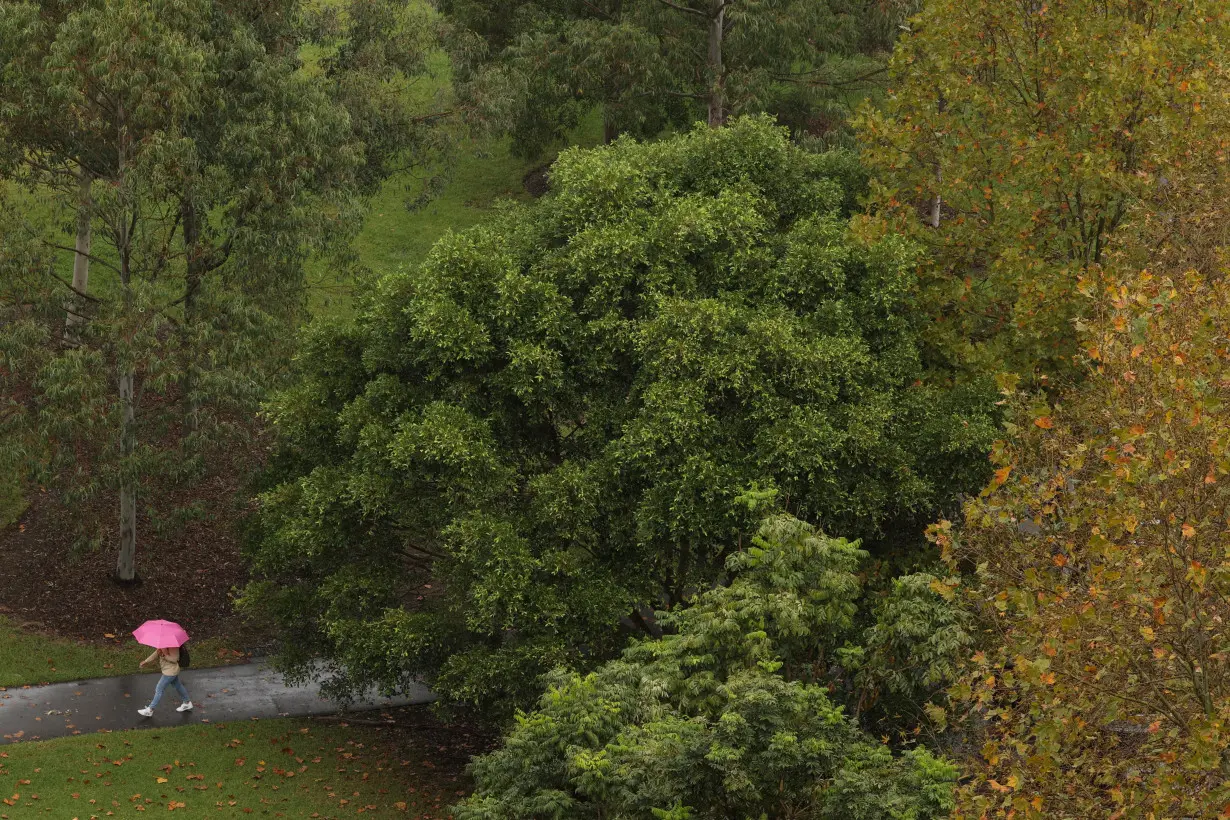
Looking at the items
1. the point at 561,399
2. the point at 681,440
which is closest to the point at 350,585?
the point at 561,399

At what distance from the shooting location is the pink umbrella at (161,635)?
19859 mm

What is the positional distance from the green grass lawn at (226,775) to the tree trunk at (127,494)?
5.48 metres

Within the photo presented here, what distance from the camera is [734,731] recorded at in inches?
480

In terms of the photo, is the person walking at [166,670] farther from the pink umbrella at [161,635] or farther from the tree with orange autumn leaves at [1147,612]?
the tree with orange autumn leaves at [1147,612]

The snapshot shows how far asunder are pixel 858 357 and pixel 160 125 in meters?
12.6

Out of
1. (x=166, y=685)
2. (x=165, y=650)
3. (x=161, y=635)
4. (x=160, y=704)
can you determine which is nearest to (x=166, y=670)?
(x=165, y=650)

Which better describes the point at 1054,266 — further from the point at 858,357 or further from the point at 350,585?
the point at 350,585

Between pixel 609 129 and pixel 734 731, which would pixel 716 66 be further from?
pixel 734 731

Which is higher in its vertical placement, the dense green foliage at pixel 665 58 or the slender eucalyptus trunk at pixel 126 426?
the dense green foliage at pixel 665 58

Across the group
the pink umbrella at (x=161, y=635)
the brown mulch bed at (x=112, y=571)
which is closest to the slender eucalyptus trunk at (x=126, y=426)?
the brown mulch bed at (x=112, y=571)

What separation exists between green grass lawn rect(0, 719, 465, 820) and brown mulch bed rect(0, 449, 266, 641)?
4.13 m

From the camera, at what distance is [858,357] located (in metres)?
18.1

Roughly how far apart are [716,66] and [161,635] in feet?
64.8

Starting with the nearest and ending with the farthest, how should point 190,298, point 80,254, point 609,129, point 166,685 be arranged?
point 166,685 → point 190,298 → point 80,254 → point 609,129
